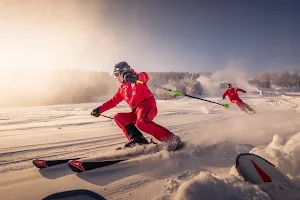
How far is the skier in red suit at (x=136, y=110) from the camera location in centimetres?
403

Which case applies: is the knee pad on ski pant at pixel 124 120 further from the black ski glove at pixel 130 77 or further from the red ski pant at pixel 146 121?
the black ski glove at pixel 130 77

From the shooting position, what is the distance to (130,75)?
433 cm

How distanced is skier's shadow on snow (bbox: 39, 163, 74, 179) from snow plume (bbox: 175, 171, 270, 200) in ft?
6.05

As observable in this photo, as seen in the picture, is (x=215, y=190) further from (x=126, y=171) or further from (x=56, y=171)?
(x=56, y=171)

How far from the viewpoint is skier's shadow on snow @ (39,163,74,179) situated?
9.23 ft

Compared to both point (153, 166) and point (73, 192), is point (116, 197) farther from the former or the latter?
point (153, 166)

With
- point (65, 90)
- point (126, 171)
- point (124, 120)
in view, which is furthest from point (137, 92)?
point (65, 90)

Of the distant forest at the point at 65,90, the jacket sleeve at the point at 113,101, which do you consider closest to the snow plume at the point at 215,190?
the jacket sleeve at the point at 113,101

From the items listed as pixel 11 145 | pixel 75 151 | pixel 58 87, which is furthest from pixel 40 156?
pixel 58 87

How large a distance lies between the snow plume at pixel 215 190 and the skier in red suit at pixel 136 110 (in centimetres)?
201

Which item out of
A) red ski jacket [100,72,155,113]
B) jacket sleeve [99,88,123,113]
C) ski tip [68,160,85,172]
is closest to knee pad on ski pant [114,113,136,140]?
red ski jacket [100,72,155,113]

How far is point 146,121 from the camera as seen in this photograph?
4105 millimetres

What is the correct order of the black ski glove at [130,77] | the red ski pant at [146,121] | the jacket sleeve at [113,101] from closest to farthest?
1. the red ski pant at [146,121]
2. the black ski glove at [130,77]
3. the jacket sleeve at [113,101]

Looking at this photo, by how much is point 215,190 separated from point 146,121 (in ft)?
8.10
